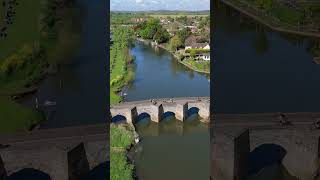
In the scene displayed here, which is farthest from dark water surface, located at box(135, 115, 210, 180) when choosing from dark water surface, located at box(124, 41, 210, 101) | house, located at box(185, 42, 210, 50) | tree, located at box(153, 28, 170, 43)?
tree, located at box(153, 28, 170, 43)

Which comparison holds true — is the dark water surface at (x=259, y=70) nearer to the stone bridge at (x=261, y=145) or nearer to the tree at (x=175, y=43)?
the stone bridge at (x=261, y=145)

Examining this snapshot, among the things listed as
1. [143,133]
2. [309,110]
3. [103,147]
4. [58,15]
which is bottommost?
[143,133]

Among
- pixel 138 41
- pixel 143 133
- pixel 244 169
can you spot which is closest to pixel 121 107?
pixel 143 133

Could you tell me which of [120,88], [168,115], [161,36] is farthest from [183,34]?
[168,115]

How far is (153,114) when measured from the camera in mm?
8656

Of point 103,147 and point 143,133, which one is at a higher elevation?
point 103,147

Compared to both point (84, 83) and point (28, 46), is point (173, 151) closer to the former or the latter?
point (84, 83)

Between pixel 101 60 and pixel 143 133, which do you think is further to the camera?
pixel 143 133

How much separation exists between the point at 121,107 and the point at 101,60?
211 inches

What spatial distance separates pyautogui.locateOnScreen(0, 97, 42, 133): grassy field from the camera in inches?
109

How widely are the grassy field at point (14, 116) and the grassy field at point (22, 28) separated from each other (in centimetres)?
28

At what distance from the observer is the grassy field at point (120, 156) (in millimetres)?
5211

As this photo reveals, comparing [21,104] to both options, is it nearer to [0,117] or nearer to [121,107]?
[0,117]

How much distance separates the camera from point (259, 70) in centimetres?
314
